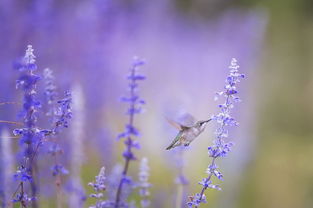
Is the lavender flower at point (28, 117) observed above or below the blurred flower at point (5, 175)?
above

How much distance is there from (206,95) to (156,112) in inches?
7.6

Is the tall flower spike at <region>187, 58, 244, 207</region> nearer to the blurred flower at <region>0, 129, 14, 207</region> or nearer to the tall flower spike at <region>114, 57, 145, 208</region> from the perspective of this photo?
the tall flower spike at <region>114, 57, 145, 208</region>

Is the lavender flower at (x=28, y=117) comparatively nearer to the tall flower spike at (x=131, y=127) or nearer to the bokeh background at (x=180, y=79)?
the tall flower spike at (x=131, y=127)

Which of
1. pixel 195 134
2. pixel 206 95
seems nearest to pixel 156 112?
pixel 206 95

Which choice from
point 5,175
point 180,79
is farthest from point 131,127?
point 180,79

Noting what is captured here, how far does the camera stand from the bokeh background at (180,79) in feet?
4.72

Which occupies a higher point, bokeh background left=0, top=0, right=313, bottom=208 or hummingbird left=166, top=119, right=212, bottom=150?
bokeh background left=0, top=0, right=313, bottom=208

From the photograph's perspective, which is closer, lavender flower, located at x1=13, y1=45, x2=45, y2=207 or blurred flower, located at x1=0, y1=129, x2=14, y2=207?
lavender flower, located at x1=13, y1=45, x2=45, y2=207

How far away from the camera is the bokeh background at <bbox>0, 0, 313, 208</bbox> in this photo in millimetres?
1438

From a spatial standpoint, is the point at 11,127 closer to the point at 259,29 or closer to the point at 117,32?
the point at 117,32

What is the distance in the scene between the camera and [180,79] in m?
1.96

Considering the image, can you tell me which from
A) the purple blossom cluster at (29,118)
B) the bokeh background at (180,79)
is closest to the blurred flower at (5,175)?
the purple blossom cluster at (29,118)

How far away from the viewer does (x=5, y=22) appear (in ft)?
4.77

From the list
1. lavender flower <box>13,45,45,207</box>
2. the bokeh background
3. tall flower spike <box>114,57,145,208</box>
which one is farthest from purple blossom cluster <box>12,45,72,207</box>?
the bokeh background
